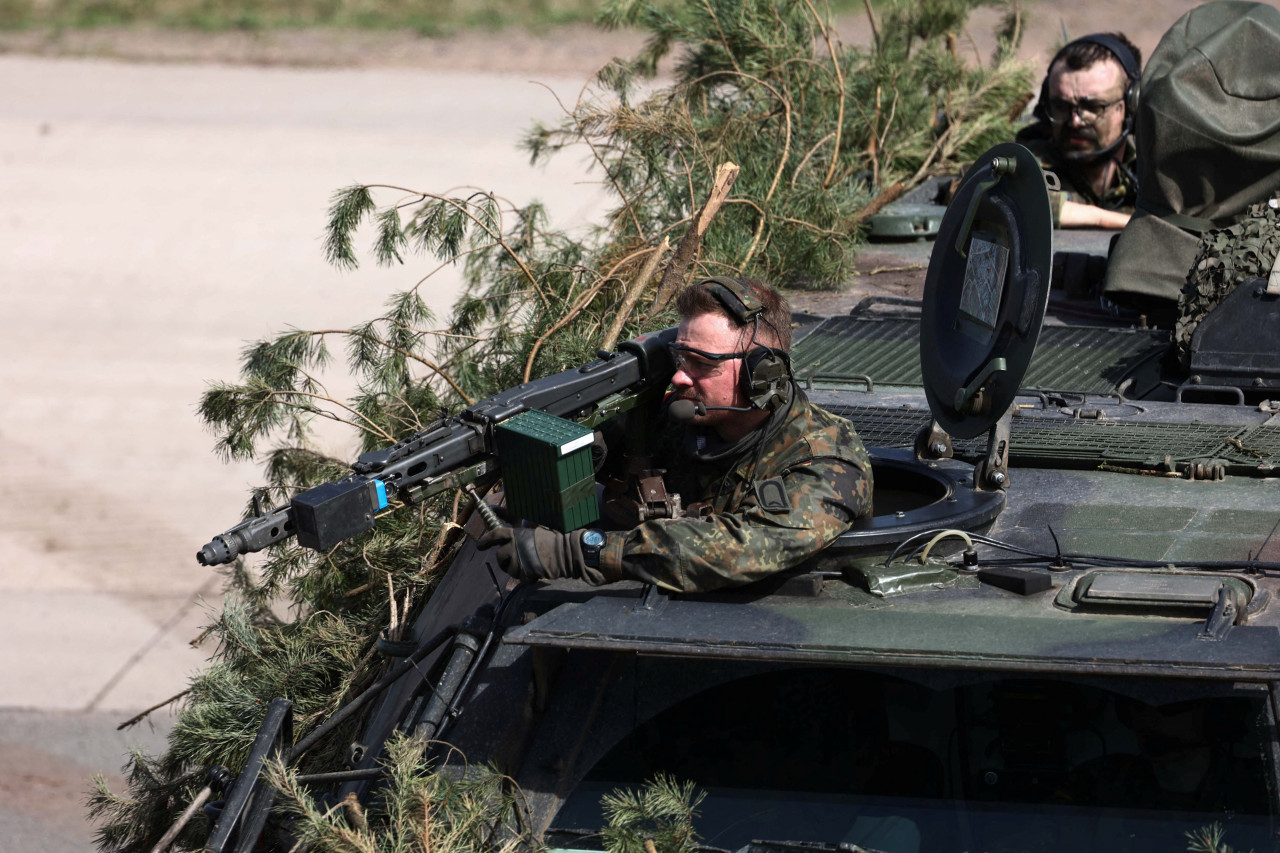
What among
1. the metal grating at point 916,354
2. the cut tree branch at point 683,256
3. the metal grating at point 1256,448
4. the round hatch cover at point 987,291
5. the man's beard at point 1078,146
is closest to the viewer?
the round hatch cover at point 987,291

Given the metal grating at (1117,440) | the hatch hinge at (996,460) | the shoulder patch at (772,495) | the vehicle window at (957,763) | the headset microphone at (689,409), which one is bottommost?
the vehicle window at (957,763)

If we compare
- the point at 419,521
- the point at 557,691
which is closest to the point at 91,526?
the point at 419,521

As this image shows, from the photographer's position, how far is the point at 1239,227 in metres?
4.50

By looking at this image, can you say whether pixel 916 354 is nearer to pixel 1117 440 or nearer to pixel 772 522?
pixel 1117 440

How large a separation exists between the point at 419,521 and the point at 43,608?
3531 mm

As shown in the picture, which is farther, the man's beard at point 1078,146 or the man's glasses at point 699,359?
the man's beard at point 1078,146

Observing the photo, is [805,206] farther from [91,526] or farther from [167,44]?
[167,44]

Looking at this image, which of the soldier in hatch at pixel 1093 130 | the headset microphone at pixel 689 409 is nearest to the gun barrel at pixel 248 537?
the headset microphone at pixel 689 409

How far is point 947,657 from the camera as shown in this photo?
2.79 meters

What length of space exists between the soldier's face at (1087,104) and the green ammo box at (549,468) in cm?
372

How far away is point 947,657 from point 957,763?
1.05ft

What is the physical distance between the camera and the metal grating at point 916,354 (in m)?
4.65

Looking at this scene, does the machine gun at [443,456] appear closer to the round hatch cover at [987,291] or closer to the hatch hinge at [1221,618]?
the round hatch cover at [987,291]

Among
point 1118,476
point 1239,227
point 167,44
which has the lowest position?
point 1118,476
